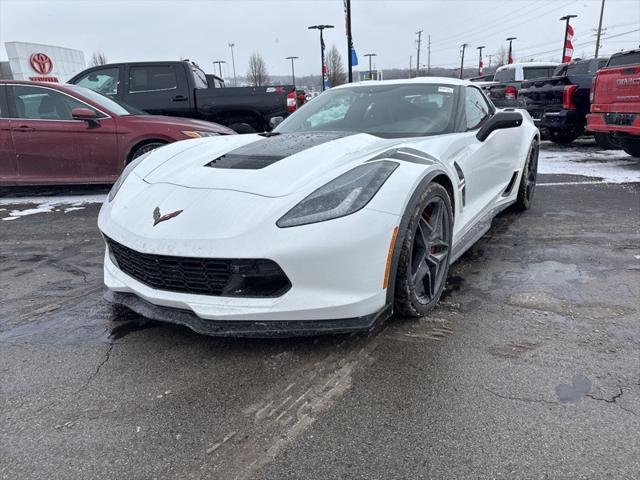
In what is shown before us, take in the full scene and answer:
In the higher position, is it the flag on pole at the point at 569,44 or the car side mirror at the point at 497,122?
the flag on pole at the point at 569,44

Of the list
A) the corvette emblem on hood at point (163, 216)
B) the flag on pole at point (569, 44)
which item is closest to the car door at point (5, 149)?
the corvette emblem on hood at point (163, 216)

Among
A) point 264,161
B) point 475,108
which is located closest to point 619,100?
point 475,108

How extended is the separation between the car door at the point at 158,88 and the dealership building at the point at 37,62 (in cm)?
1617

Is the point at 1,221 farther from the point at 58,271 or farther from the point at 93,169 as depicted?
the point at 58,271

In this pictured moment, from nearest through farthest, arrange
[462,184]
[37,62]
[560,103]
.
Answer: [462,184] < [560,103] < [37,62]

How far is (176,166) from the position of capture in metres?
2.92

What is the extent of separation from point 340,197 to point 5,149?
18.3 feet

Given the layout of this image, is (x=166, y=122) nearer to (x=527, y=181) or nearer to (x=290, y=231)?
(x=527, y=181)

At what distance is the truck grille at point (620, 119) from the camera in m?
6.89

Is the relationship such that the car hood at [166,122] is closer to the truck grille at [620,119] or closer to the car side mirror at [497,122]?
the car side mirror at [497,122]

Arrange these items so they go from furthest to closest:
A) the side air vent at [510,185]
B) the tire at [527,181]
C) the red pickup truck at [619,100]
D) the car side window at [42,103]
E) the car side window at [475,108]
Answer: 1. the red pickup truck at [619,100]
2. the car side window at [42,103]
3. the tire at [527,181]
4. the side air vent at [510,185]
5. the car side window at [475,108]

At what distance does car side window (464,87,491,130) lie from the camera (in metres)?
3.71

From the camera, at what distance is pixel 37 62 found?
23812 mm

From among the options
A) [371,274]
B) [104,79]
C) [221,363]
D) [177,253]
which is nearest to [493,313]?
[371,274]
